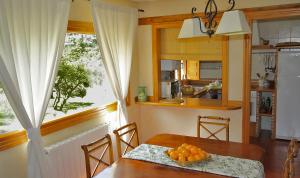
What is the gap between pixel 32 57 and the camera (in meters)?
2.27

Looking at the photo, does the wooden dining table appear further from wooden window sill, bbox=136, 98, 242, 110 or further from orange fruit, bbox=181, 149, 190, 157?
wooden window sill, bbox=136, 98, 242, 110

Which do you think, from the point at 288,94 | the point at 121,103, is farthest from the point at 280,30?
the point at 121,103

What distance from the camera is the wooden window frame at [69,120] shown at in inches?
87.3

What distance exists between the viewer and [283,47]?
4645 millimetres

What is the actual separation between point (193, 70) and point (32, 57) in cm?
511

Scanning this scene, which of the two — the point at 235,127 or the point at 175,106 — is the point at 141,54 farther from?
the point at 235,127

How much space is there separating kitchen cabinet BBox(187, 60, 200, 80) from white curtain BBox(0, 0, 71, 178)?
4.73m

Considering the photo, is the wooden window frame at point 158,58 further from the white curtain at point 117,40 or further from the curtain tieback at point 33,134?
the curtain tieback at point 33,134

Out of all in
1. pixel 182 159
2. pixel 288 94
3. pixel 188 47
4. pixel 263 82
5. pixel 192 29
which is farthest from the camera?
pixel 263 82

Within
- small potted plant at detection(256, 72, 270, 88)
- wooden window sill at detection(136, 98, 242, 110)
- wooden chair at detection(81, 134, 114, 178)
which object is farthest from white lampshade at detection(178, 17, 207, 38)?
small potted plant at detection(256, 72, 270, 88)

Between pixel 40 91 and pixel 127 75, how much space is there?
1418mm

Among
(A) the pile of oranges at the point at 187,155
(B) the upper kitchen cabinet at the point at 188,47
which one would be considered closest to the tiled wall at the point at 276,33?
(B) the upper kitchen cabinet at the point at 188,47

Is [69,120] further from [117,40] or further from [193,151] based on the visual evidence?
[193,151]

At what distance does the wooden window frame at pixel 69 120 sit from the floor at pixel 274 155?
7.19 ft
